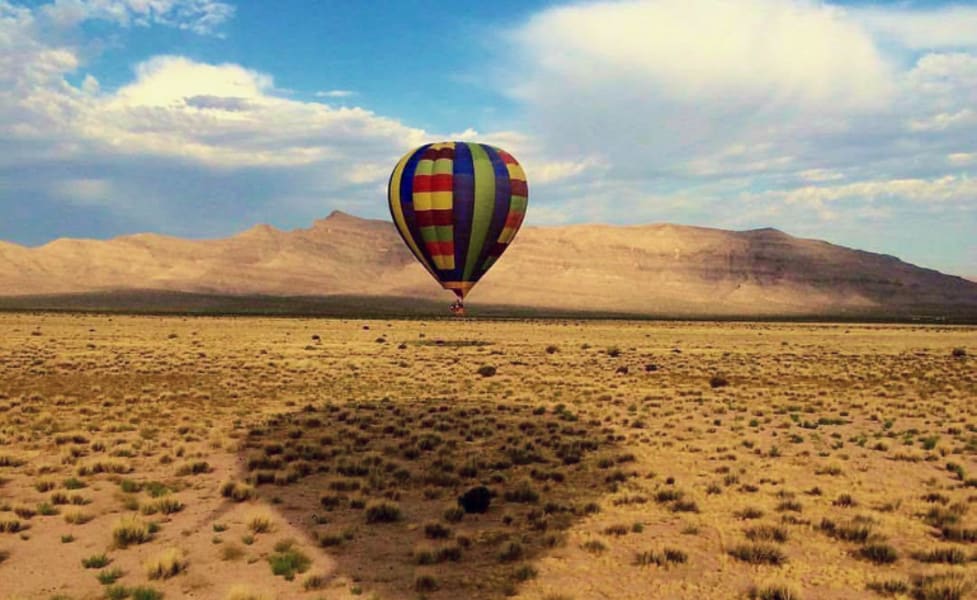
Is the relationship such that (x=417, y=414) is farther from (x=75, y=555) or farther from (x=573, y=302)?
(x=573, y=302)

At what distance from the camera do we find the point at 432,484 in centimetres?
1505

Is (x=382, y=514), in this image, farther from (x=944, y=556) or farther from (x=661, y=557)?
(x=944, y=556)

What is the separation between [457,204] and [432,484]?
25.8 metres

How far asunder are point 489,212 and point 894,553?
31.4 meters

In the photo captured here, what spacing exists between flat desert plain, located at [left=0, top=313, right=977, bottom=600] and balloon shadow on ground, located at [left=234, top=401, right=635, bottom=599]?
7 centimetres

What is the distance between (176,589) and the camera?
30.6 feet

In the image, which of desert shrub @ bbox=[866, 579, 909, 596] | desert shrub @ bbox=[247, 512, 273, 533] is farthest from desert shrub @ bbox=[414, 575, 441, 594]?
desert shrub @ bbox=[866, 579, 909, 596]

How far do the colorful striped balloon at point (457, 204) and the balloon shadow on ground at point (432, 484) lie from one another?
16940mm

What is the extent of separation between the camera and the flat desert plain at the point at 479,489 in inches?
386

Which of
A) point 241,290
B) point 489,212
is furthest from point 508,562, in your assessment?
point 241,290

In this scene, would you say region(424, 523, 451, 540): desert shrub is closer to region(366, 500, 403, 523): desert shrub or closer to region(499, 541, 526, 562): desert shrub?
region(366, 500, 403, 523): desert shrub

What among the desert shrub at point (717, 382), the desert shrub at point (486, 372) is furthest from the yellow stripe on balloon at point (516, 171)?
the desert shrub at point (717, 382)

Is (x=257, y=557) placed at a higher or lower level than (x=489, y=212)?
lower

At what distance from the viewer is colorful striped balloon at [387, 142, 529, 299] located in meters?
39.5
